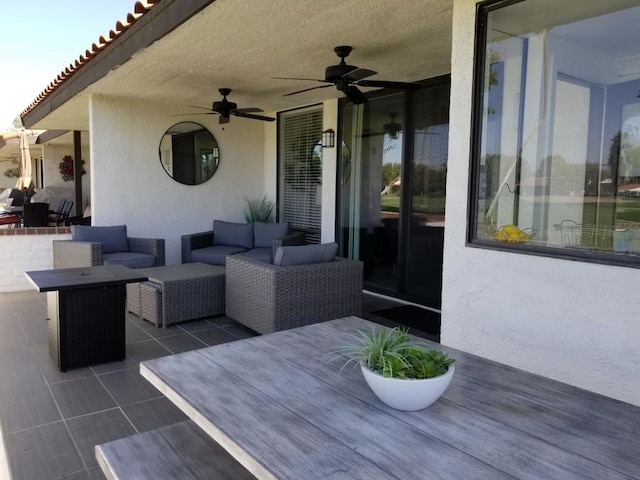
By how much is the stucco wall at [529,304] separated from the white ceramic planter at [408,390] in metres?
1.16

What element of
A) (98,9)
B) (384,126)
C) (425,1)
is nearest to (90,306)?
(425,1)

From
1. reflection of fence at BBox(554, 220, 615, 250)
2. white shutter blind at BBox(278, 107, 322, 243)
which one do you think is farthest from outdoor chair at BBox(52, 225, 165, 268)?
reflection of fence at BBox(554, 220, 615, 250)

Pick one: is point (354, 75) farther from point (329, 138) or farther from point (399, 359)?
point (399, 359)

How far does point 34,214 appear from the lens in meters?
8.92

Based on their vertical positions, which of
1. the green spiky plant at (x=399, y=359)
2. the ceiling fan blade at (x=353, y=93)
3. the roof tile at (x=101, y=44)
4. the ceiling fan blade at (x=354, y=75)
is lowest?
the green spiky plant at (x=399, y=359)

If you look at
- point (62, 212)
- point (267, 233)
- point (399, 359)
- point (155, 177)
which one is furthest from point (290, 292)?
point (62, 212)

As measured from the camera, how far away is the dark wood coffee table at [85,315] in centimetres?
320

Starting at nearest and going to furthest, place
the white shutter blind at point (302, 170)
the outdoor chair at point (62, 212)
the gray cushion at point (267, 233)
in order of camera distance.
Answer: the gray cushion at point (267, 233) → the white shutter blind at point (302, 170) → the outdoor chair at point (62, 212)

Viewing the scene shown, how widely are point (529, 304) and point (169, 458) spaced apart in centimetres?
175

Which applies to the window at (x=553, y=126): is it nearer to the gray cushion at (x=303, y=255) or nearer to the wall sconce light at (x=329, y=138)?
the gray cushion at (x=303, y=255)

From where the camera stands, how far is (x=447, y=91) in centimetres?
486

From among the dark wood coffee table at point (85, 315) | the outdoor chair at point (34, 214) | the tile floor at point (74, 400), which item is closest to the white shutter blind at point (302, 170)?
the tile floor at point (74, 400)

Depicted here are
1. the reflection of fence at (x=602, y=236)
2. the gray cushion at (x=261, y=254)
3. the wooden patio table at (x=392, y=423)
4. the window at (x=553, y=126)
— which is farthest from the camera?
the gray cushion at (x=261, y=254)

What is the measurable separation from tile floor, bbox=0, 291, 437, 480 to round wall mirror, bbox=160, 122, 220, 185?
10.6 feet
